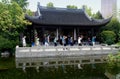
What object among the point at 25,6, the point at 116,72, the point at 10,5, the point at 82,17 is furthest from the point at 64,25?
the point at 116,72

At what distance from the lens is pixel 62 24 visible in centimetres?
2798

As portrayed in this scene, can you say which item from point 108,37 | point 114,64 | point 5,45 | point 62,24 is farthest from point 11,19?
point 114,64

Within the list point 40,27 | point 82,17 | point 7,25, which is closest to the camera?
point 7,25

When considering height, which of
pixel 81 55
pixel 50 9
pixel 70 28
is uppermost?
pixel 50 9

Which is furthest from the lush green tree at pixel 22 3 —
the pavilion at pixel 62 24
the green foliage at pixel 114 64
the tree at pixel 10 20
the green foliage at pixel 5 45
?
the green foliage at pixel 114 64

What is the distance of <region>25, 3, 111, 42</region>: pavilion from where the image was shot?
27.7m

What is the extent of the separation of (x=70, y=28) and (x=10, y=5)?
8.18 m

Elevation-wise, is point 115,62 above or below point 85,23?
below

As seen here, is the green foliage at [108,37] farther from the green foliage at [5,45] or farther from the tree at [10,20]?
the green foliage at [5,45]

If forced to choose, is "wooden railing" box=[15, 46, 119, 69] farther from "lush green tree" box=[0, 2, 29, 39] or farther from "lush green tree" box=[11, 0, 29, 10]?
"lush green tree" box=[11, 0, 29, 10]

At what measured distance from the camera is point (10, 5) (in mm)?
25484

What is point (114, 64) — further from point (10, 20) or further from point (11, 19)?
point (11, 19)

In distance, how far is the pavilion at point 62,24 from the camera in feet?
91.0

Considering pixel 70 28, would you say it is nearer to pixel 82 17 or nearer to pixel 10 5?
→ pixel 82 17
